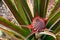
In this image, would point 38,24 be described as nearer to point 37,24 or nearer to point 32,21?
point 37,24

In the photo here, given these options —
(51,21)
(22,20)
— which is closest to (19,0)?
(22,20)

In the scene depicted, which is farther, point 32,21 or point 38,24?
→ point 32,21

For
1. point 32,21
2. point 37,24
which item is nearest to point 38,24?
point 37,24

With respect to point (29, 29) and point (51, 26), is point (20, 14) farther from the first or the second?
point (51, 26)

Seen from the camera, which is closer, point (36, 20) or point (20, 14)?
point (36, 20)
